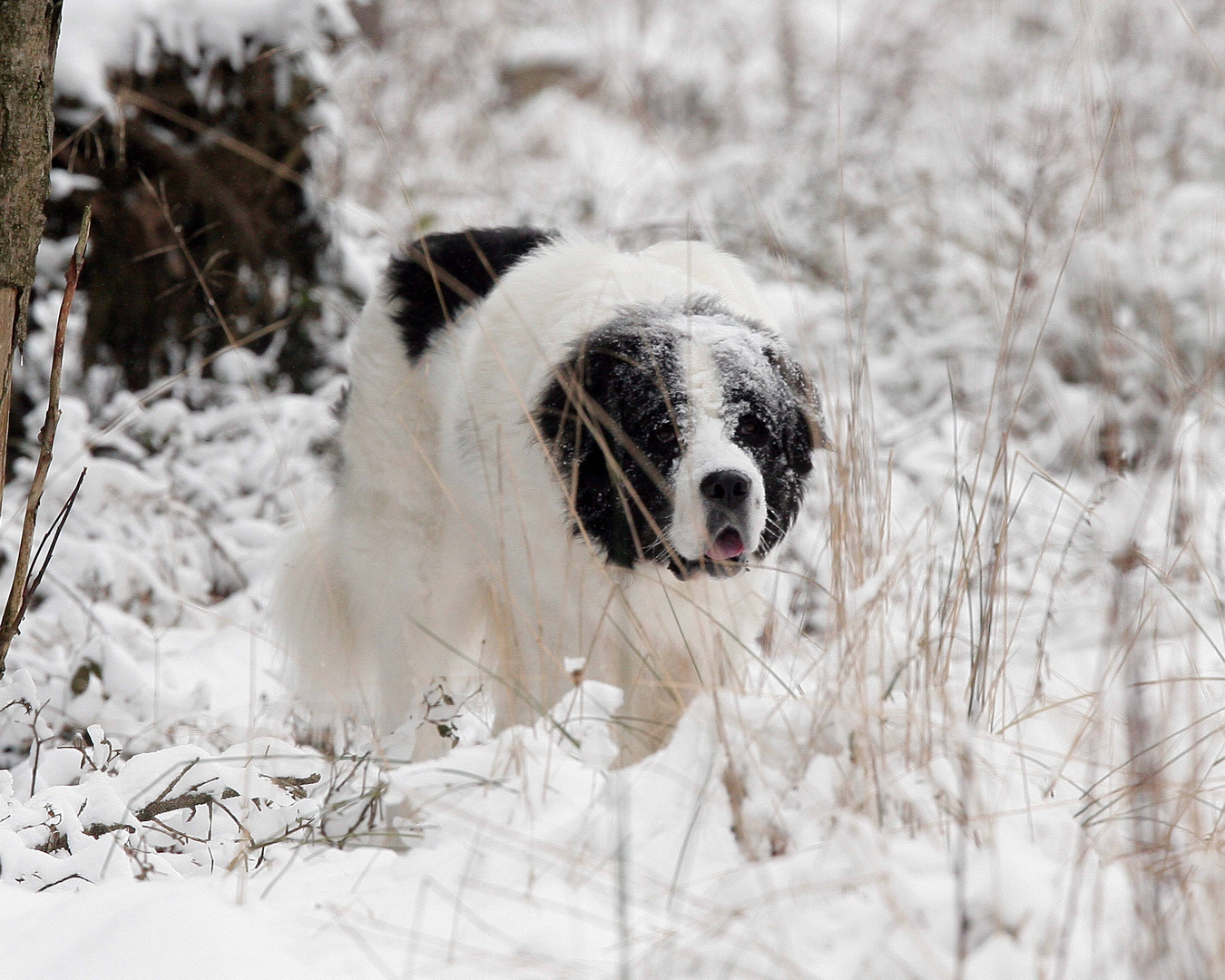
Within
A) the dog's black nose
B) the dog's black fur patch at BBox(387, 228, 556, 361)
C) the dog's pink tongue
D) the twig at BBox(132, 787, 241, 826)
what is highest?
the dog's black fur patch at BBox(387, 228, 556, 361)

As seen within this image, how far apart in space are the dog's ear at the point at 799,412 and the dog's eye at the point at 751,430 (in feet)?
0.30

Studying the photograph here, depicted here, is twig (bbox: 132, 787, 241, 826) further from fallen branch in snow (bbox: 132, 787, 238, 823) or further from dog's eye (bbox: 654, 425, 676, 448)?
dog's eye (bbox: 654, 425, 676, 448)

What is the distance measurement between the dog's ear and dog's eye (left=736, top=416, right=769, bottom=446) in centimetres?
9

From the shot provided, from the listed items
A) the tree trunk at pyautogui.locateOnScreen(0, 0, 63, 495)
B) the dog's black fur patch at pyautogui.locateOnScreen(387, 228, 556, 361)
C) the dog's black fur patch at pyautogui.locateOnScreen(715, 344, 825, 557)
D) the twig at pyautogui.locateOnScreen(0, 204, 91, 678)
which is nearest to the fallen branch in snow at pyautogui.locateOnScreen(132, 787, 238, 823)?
the twig at pyautogui.locateOnScreen(0, 204, 91, 678)

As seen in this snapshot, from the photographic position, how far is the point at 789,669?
8.27 feet

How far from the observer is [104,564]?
4.25 m

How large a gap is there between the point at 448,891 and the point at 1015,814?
2.69 ft

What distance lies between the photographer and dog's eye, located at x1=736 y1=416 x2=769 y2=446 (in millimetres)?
2877

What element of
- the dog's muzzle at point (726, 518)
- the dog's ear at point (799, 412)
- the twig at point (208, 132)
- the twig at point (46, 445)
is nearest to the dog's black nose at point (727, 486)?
the dog's muzzle at point (726, 518)

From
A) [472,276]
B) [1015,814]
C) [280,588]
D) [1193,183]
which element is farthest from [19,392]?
[1193,183]

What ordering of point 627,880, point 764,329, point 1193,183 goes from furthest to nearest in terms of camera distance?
point 1193,183
point 764,329
point 627,880

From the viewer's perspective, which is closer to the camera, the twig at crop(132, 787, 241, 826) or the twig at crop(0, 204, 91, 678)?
the twig at crop(0, 204, 91, 678)

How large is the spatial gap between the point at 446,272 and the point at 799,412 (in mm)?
1156

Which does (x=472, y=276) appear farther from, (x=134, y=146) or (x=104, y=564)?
(x=134, y=146)
